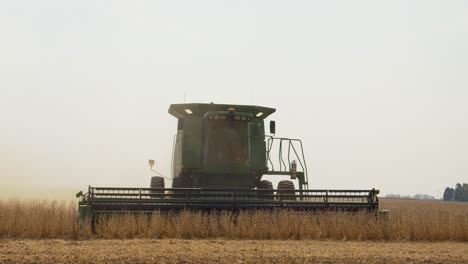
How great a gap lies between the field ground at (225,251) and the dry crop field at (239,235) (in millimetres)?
16

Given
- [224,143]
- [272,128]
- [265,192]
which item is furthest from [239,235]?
[272,128]

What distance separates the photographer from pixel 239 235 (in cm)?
1139

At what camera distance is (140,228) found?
1136cm

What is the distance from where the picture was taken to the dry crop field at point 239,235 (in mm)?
9148

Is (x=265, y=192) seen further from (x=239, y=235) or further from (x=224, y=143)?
(x=224, y=143)

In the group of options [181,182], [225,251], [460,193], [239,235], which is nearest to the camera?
[225,251]

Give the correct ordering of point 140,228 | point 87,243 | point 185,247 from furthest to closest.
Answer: point 140,228
point 87,243
point 185,247

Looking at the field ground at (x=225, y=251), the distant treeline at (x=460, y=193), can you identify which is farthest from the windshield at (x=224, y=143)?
the distant treeline at (x=460, y=193)

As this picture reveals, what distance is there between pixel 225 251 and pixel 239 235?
2.28m

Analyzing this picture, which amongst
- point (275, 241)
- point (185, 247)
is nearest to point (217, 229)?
point (275, 241)

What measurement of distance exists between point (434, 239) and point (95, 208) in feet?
22.1

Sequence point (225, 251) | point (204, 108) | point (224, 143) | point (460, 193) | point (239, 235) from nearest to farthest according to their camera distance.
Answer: point (225, 251) → point (239, 235) → point (224, 143) → point (204, 108) → point (460, 193)

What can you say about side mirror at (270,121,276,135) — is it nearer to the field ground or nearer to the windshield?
the windshield

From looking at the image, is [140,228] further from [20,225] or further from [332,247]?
[332,247]
